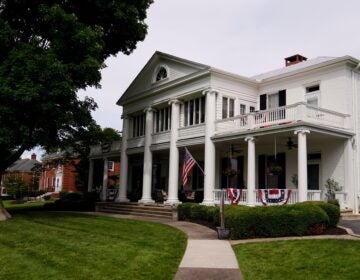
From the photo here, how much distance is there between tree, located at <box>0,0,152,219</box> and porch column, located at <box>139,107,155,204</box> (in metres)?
5.55

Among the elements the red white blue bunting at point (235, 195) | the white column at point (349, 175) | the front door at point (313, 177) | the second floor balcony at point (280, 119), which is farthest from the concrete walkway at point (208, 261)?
the front door at point (313, 177)

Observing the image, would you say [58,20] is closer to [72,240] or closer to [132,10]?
[132,10]

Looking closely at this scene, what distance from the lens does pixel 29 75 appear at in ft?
53.9

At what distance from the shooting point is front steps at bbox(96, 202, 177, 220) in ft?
66.8

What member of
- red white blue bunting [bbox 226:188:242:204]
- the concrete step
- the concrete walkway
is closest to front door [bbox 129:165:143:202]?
the concrete step

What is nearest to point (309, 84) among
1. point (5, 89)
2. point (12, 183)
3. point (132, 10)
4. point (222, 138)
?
point (222, 138)

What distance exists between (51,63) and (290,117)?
10352 mm

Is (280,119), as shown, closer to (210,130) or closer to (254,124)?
(254,124)

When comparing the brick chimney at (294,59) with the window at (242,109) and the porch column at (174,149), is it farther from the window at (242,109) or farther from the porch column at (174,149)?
the porch column at (174,149)

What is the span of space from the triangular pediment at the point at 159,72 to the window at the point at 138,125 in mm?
1552

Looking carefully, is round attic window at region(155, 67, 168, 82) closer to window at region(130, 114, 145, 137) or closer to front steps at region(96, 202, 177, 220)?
window at region(130, 114, 145, 137)

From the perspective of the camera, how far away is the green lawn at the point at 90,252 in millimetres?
7855

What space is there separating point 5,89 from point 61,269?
9951mm

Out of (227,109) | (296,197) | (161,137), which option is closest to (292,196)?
(296,197)
